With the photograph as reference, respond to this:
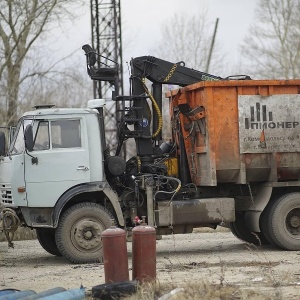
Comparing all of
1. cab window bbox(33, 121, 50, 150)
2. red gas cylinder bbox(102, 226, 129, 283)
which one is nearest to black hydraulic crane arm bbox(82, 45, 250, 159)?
cab window bbox(33, 121, 50, 150)

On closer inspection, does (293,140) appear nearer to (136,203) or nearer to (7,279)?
(136,203)

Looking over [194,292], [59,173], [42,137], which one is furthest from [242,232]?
[194,292]

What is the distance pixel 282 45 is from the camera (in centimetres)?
5631

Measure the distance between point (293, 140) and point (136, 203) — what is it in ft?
10.7

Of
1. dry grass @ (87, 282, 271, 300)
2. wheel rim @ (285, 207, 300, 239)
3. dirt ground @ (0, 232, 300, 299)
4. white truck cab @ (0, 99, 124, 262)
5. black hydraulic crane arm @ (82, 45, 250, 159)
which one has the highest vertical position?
black hydraulic crane arm @ (82, 45, 250, 159)

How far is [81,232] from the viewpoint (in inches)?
639

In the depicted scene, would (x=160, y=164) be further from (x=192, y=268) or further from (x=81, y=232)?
(x=192, y=268)

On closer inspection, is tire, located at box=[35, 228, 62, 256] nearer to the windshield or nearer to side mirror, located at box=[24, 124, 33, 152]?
the windshield

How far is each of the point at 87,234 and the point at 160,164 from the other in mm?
2110

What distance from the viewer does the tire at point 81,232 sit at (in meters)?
16.2

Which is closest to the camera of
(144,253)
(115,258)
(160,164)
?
(115,258)

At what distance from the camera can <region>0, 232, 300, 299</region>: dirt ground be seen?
1251 centimetres

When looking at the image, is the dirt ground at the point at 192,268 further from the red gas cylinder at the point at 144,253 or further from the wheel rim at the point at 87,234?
the wheel rim at the point at 87,234

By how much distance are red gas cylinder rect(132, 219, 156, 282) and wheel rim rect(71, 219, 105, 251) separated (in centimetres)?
395
